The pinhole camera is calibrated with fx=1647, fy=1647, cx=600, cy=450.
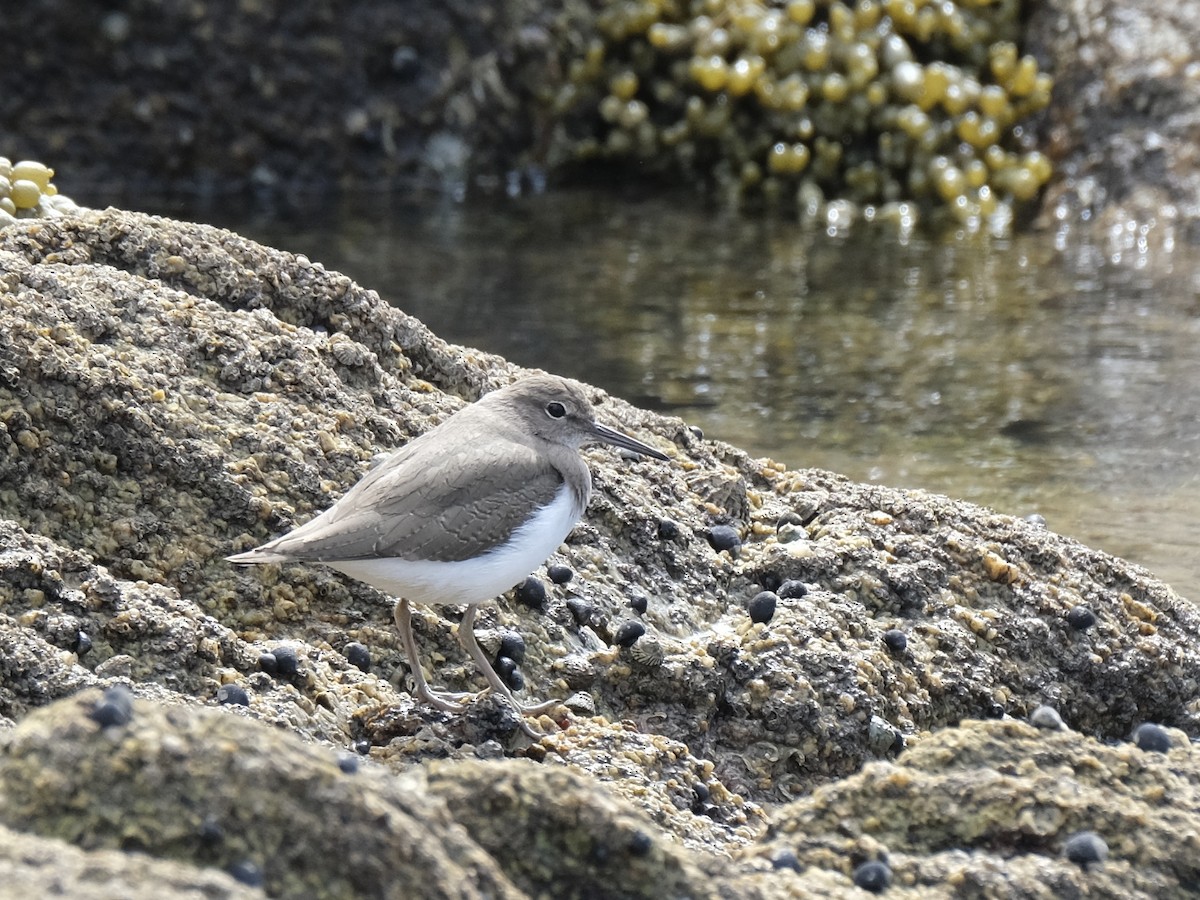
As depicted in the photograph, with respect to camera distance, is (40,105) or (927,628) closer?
(927,628)

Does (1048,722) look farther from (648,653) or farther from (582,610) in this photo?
(582,610)

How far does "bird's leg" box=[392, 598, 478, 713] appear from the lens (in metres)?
4.79

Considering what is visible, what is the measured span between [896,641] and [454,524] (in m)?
1.51

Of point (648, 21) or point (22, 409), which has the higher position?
point (648, 21)

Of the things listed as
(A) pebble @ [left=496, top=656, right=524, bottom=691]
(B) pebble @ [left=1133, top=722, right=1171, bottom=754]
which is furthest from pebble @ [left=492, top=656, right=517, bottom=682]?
(B) pebble @ [left=1133, top=722, right=1171, bottom=754]

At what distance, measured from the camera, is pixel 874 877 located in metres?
3.49

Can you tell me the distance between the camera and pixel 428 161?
13461 mm

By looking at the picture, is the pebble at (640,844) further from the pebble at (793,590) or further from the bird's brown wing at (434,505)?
the pebble at (793,590)

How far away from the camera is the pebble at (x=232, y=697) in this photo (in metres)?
4.39

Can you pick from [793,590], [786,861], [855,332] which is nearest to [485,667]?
[793,590]

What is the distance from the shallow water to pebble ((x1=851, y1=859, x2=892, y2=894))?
13.3 feet

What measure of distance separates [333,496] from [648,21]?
885 cm

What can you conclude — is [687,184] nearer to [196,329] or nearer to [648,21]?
Answer: [648,21]

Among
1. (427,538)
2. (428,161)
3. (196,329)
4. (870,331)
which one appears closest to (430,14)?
(428,161)
